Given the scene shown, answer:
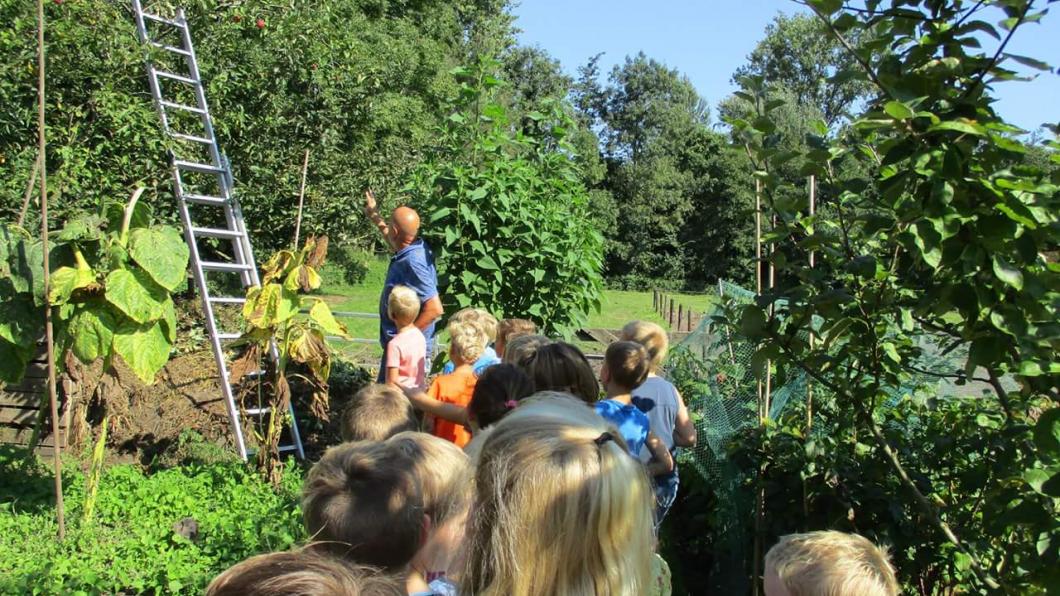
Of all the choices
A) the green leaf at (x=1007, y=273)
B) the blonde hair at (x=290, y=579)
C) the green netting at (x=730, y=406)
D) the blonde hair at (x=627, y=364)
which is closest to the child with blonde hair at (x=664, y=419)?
the blonde hair at (x=627, y=364)

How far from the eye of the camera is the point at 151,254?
4555mm

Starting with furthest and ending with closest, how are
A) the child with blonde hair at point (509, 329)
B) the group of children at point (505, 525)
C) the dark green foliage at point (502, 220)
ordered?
the dark green foliage at point (502, 220) < the child with blonde hair at point (509, 329) < the group of children at point (505, 525)

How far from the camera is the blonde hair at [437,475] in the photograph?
7.07 feet

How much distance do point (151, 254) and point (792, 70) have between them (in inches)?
2091

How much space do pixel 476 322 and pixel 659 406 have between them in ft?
3.90

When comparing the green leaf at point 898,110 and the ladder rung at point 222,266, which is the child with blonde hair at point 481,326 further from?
the green leaf at point 898,110

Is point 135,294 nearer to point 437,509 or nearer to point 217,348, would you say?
point 217,348

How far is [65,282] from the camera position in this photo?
4.44 meters

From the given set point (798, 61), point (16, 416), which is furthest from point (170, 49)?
point (798, 61)

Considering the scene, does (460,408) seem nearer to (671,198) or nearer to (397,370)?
(397,370)

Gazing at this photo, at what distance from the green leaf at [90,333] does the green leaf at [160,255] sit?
35 cm

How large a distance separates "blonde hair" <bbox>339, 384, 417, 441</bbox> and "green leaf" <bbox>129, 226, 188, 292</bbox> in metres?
1.61

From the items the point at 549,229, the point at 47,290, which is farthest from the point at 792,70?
the point at 47,290

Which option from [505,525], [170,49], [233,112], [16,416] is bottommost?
[16,416]
